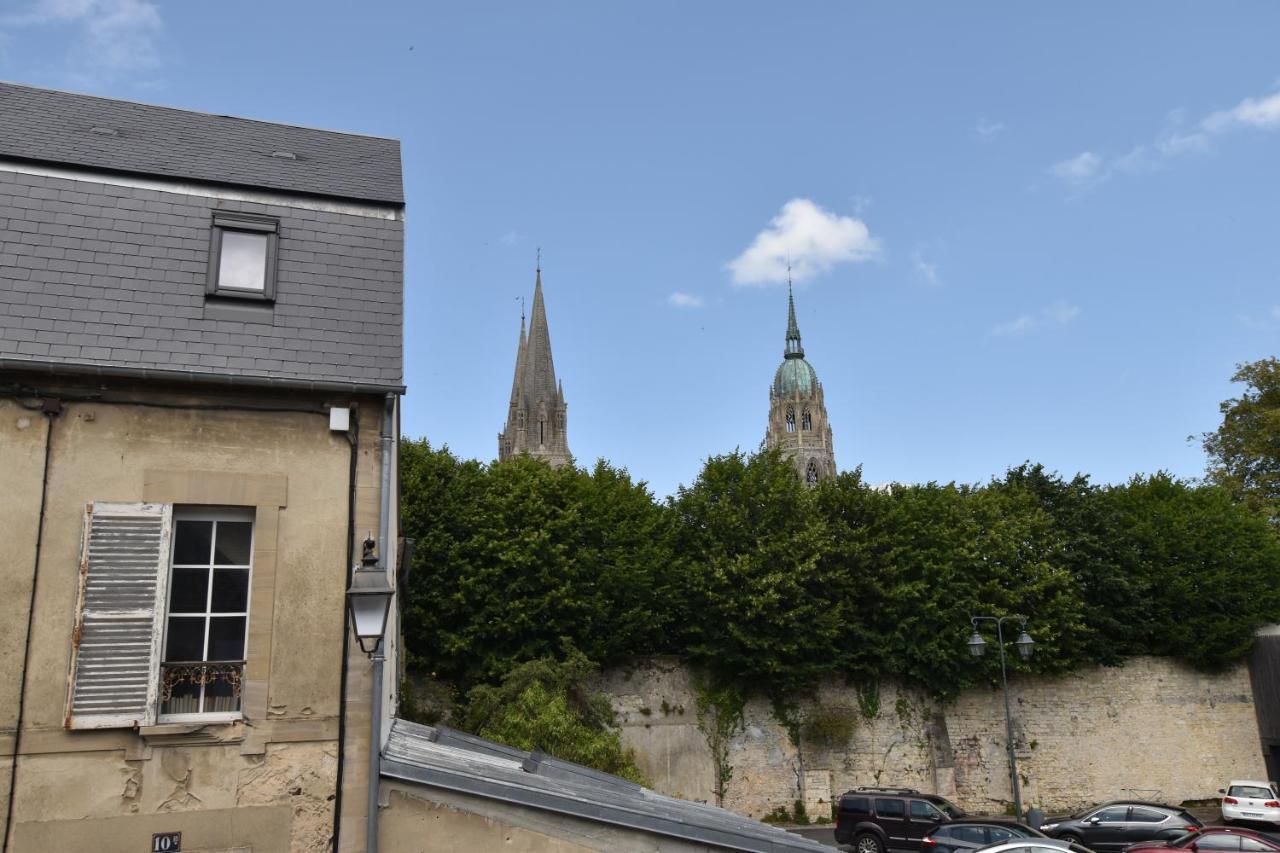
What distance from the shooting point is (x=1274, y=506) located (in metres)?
36.3

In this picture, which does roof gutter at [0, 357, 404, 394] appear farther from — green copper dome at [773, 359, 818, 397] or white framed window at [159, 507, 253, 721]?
green copper dome at [773, 359, 818, 397]

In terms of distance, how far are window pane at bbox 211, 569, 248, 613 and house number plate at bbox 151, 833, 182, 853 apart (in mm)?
1638

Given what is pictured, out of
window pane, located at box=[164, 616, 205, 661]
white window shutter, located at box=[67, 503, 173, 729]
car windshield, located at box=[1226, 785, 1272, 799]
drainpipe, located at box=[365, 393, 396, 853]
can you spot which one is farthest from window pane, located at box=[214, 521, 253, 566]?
car windshield, located at box=[1226, 785, 1272, 799]

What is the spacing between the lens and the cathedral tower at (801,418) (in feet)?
319

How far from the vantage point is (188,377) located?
7.30 meters

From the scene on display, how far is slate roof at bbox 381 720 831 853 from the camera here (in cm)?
727

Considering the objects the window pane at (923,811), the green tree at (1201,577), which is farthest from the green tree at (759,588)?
the green tree at (1201,577)

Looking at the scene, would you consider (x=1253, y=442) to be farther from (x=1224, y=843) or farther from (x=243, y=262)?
(x=243, y=262)

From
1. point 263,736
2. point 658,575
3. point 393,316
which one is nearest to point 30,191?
point 393,316

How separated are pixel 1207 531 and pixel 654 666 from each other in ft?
65.0

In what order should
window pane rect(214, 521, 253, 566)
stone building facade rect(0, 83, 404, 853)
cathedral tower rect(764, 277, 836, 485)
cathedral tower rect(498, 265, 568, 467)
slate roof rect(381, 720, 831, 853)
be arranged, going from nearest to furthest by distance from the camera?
stone building facade rect(0, 83, 404, 853), slate roof rect(381, 720, 831, 853), window pane rect(214, 521, 253, 566), cathedral tower rect(498, 265, 568, 467), cathedral tower rect(764, 277, 836, 485)

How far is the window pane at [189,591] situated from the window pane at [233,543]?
0.58 ft

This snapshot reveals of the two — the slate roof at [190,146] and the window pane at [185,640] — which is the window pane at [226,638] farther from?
the slate roof at [190,146]

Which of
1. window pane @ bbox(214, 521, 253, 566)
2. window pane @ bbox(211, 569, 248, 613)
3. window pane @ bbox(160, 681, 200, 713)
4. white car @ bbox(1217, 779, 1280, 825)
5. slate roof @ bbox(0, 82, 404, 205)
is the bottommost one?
white car @ bbox(1217, 779, 1280, 825)
